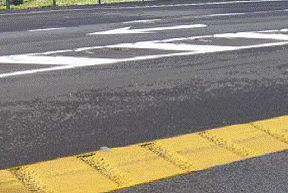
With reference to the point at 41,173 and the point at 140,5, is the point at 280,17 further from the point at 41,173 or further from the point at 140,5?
the point at 41,173

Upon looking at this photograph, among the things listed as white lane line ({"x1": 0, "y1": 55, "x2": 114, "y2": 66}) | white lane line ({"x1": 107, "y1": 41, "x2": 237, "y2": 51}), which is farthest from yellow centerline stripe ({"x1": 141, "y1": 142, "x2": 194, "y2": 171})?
white lane line ({"x1": 107, "y1": 41, "x2": 237, "y2": 51})

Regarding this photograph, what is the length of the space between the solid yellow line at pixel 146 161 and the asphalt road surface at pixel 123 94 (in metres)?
0.19

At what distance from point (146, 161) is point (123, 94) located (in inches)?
88.6

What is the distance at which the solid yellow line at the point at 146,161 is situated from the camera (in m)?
5.21

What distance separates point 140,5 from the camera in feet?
60.4

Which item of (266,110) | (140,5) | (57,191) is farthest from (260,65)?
(140,5)

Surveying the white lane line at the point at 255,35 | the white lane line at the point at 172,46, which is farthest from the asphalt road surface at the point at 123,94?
the white lane line at the point at 255,35

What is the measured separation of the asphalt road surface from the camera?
20.7 feet

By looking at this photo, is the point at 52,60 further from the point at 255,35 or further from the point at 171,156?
the point at 171,156

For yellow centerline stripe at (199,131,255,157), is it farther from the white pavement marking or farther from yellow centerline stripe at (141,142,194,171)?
the white pavement marking

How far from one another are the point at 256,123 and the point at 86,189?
7.26 ft

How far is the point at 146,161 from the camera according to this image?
5652 millimetres

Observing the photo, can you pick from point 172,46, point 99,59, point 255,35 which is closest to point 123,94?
point 99,59

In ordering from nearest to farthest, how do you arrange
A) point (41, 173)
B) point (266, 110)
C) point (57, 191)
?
point (57, 191), point (41, 173), point (266, 110)
